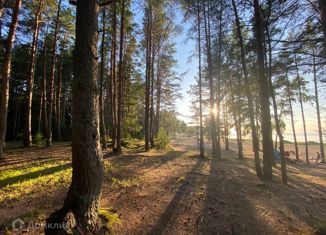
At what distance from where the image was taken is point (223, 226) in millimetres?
4023

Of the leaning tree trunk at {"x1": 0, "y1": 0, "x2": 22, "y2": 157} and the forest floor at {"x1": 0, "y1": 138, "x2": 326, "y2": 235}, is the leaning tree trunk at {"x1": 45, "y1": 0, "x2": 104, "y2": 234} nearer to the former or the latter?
the forest floor at {"x1": 0, "y1": 138, "x2": 326, "y2": 235}

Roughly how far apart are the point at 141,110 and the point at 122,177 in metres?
26.3

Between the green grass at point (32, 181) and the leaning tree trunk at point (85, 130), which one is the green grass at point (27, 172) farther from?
the leaning tree trunk at point (85, 130)

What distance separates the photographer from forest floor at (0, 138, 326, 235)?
3969 mm

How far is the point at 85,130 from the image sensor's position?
3.45 meters

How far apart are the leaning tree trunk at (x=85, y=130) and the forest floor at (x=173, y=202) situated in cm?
71

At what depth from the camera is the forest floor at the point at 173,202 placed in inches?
156

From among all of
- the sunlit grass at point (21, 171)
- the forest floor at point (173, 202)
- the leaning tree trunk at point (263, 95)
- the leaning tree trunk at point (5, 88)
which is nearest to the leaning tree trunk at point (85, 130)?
the forest floor at point (173, 202)

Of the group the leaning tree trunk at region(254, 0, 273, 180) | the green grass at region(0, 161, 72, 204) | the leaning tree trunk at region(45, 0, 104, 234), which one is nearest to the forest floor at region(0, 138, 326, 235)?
the green grass at region(0, 161, 72, 204)

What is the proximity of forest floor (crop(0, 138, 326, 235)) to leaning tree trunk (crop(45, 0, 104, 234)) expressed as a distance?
0.71m

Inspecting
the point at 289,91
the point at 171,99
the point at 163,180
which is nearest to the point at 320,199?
the point at 163,180

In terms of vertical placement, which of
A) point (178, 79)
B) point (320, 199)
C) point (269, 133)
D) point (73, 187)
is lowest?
point (320, 199)

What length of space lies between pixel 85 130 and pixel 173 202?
2.93 metres

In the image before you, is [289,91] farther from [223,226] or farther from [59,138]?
[59,138]
